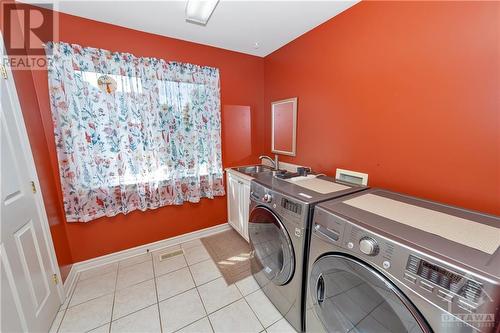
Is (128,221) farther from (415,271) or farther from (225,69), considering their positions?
(415,271)

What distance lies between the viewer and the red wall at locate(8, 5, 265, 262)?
173 centimetres

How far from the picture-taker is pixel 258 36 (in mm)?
2129

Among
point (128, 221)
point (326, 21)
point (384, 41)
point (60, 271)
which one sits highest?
point (326, 21)

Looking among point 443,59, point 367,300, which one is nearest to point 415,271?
point 367,300

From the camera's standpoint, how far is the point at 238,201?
2334 mm

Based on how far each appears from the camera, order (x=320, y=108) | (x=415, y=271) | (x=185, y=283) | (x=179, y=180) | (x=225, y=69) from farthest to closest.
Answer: (x=225, y=69) → (x=179, y=180) → (x=320, y=108) → (x=185, y=283) → (x=415, y=271)

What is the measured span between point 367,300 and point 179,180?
202cm

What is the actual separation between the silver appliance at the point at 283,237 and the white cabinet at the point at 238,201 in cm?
43

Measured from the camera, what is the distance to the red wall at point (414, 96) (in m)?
1.05

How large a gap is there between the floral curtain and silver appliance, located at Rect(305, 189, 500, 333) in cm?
171

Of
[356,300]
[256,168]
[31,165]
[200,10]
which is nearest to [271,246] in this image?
[356,300]

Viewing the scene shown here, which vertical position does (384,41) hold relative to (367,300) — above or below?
above

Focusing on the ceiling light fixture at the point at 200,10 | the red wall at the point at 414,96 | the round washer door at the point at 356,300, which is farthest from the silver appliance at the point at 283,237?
the ceiling light fixture at the point at 200,10

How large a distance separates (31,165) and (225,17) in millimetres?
1983
